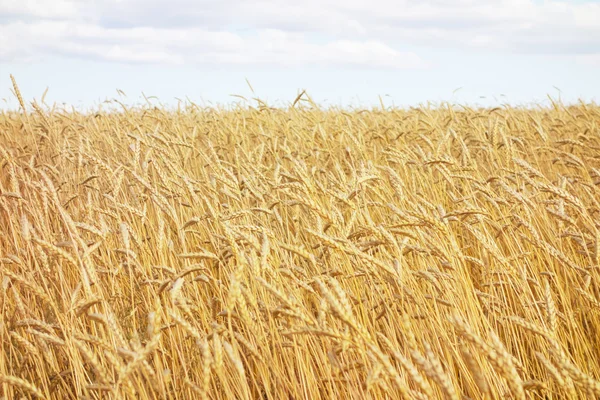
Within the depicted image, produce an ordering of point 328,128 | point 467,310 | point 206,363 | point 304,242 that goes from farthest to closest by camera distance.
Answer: point 328,128
point 304,242
point 467,310
point 206,363

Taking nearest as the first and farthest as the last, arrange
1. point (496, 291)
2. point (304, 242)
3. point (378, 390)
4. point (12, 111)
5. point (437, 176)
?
1. point (378, 390)
2. point (496, 291)
3. point (304, 242)
4. point (437, 176)
5. point (12, 111)

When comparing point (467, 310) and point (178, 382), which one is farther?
point (178, 382)

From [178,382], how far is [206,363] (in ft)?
3.28

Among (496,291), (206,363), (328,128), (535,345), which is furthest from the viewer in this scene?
(328,128)

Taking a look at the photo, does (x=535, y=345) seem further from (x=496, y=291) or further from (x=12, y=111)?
(x=12, y=111)

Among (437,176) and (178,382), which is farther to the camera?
(437,176)

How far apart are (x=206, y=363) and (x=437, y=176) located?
10.9ft

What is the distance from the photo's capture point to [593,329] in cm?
234

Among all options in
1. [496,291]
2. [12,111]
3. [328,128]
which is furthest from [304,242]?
[12,111]

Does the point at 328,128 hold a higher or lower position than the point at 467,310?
higher

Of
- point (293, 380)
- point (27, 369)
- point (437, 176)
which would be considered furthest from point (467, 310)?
point (437, 176)

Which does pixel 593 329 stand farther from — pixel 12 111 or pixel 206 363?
pixel 12 111

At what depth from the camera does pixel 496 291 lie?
2328 millimetres

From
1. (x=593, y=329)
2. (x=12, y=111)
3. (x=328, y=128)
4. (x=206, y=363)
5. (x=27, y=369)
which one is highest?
(x=12, y=111)
